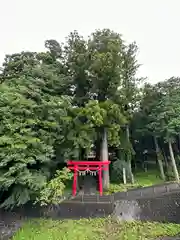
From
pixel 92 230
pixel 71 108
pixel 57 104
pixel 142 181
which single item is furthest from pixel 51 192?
pixel 142 181

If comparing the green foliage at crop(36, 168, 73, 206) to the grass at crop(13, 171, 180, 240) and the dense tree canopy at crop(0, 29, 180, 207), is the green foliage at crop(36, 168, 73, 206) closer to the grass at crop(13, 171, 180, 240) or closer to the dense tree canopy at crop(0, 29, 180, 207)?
the dense tree canopy at crop(0, 29, 180, 207)

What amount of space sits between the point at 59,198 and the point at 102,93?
31.0 ft

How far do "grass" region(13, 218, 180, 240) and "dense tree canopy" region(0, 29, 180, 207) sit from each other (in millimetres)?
1854

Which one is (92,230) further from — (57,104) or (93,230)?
(57,104)

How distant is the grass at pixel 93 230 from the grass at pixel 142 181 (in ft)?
13.8

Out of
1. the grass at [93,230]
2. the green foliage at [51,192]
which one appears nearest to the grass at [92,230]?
the grass at [93,230]

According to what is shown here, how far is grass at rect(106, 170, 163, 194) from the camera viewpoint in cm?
1873

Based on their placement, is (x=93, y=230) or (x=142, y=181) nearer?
(x=93, y=230)

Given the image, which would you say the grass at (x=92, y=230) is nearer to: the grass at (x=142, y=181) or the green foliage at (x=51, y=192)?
the green foliage at (x=51, y=192)

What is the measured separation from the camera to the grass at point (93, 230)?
13.2m

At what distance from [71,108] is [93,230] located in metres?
8.53

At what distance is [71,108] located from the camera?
1814 cm

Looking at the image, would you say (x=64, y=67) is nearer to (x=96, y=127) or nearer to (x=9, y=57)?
(x=9, y=57)

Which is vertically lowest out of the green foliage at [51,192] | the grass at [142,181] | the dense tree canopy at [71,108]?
the green foliage at [51,192]
